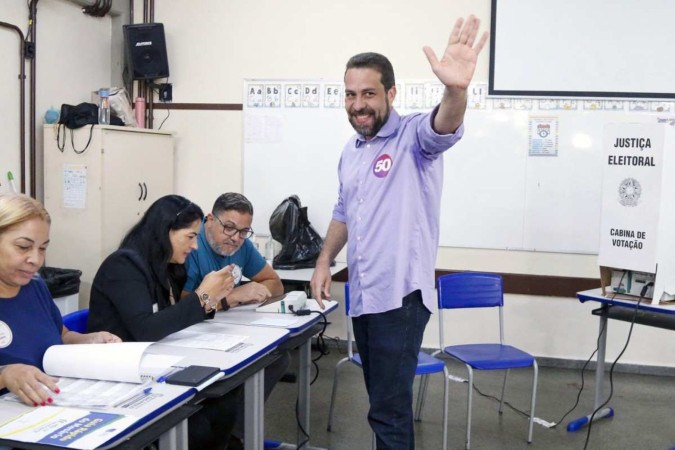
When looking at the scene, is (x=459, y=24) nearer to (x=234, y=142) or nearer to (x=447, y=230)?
(x=447, y=230)

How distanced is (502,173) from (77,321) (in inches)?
121

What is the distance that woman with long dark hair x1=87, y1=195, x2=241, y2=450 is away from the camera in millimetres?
2150

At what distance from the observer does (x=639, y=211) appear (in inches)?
119

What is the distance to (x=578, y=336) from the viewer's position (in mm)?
4492

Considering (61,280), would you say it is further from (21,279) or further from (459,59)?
(459,59)

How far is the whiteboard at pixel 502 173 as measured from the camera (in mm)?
4414

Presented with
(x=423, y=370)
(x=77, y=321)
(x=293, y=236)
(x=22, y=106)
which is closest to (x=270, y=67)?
(x=293, y=236)

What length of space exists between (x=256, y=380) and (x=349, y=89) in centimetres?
96

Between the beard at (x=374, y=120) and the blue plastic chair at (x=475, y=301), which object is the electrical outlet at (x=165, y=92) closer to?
the blue plastic chair at (x=475, y=301)

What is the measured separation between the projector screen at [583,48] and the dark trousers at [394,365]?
2.86 metres

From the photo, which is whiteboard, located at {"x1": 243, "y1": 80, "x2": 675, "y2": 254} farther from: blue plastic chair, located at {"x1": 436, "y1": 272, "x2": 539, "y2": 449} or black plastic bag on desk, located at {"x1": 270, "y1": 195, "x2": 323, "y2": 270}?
blue plastic chair, located at {"x1": 436, "y1": 272, "x2": 539, "y2": 449}

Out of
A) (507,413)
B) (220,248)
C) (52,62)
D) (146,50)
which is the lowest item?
(507,413)

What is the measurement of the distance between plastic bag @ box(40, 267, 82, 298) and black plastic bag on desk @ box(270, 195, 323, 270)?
46.2 inches

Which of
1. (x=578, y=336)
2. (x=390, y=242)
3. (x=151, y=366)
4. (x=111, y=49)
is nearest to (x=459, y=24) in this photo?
(x=390, y=242)
